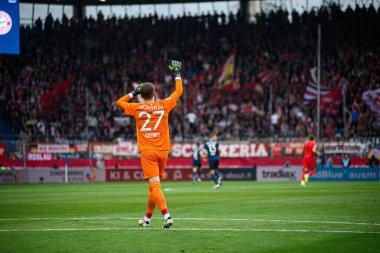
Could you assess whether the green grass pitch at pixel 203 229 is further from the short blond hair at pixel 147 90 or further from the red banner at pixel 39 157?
the red banner at pixel 39 157

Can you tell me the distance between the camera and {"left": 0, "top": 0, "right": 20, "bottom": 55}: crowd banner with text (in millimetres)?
23312

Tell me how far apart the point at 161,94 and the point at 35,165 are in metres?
13.3

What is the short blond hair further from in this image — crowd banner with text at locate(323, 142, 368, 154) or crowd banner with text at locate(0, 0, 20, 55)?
crowd banner with text at locate(323, 142, 368, 154)

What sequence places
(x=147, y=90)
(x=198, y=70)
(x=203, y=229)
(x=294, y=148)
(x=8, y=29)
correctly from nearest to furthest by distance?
1. (x=203, y=229)
2. (x=147, y=90)
3. (x=8, y=29)
4. (x=294, y=148)
5. (x=198, y=70)

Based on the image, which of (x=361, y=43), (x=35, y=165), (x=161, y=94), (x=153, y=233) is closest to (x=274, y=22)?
(x=361, y=43)

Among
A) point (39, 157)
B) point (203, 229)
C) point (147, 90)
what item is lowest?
point (203, 229)

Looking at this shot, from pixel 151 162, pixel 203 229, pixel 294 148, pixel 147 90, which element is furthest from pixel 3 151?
pixel 203 229

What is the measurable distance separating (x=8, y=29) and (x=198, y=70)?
35.1m

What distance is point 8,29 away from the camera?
23.3 m

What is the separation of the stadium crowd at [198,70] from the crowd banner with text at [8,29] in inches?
920

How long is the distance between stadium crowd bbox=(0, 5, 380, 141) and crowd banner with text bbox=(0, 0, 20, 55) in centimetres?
2337

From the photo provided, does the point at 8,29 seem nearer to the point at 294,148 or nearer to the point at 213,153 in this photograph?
the point at 213,153

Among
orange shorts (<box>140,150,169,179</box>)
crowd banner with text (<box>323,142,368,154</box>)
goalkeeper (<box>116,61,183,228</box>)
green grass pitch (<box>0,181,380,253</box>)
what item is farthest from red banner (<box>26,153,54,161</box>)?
orange shorts (<box>140,150,169,179</box>)

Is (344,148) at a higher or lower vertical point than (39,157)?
higher
